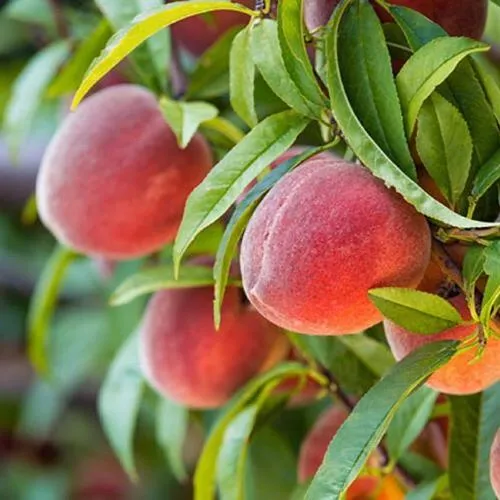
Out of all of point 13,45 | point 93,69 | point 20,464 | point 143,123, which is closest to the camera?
point 93,69

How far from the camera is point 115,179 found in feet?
2.51

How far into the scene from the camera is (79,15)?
1099mm

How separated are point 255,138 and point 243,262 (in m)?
0.07

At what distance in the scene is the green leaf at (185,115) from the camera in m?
0.69

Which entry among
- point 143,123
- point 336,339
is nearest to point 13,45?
point 143,123

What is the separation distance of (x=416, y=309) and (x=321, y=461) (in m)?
0.28

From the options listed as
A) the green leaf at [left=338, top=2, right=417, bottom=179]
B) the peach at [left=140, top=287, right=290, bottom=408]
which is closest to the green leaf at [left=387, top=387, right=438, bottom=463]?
the peach at [left=140, top=287, right=290, bottom=408]

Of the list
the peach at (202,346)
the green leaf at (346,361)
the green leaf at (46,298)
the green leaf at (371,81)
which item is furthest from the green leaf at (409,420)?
the green leaf at (46,298)

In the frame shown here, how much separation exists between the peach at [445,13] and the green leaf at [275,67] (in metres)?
0.03

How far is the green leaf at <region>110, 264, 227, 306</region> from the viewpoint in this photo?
0.77 m

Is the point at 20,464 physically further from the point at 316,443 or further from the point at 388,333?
the point at 388,333

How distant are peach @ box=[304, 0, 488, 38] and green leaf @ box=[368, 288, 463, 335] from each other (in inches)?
6.2

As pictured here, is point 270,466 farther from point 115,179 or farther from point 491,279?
point 491,279

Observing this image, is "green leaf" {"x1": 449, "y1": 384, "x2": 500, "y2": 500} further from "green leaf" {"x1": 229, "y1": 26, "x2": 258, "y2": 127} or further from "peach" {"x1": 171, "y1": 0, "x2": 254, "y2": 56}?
"peach" {"x1": 171, "y1": 0, "x2": 254, "y2": 56}
